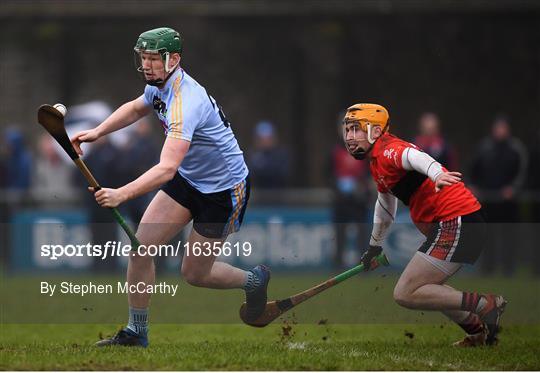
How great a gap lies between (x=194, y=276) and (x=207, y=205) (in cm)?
50

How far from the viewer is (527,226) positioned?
567 inches

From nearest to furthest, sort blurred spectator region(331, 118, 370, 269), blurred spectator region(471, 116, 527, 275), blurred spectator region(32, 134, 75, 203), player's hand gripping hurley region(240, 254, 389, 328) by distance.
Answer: player's hand gripping hurley region(240, 254, 389, 328), blurred spectator region(471, 116, 527, 275), blurred spectator region(331, 118, 370, 269), blurred spectator region(32, 134, 75, 203)

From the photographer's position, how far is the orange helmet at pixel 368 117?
352 inches

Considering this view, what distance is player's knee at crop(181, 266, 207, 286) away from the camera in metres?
8.94

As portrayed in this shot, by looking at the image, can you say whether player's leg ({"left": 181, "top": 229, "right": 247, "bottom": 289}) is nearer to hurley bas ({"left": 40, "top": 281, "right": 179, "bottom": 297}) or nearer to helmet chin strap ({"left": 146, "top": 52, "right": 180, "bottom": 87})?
hurley bas ({"left": 40, "top": 281, "right": 179, "bottom": 297})

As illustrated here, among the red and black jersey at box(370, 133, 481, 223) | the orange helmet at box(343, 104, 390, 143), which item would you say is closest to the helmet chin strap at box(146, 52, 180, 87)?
the orange helmet at box(343, 104, 390, 143)

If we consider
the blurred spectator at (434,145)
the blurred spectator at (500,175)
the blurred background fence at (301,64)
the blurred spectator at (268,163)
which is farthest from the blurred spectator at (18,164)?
the blurred spectator at (500,175)

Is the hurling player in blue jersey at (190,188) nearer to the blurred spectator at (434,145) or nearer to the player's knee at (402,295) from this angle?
the player's knee at (402,295)

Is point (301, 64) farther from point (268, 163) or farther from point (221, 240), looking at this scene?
point (221, 240)

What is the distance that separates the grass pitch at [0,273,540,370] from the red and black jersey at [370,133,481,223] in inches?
21.5

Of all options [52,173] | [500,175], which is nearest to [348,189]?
[500,175]

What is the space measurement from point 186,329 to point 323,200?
7.09m

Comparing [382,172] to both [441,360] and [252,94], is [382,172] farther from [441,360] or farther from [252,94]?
[252,94]

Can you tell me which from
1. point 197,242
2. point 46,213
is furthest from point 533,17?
point 197,242
